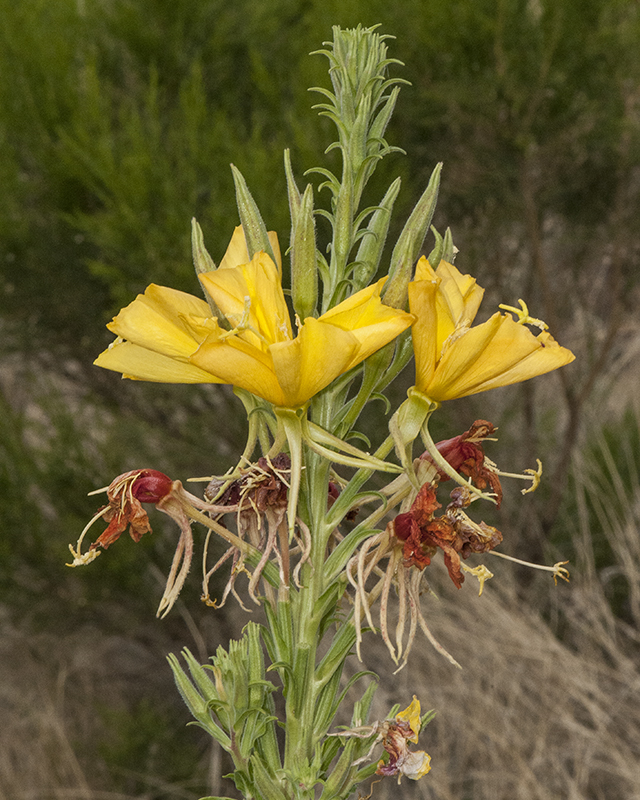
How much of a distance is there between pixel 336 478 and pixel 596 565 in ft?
10.5

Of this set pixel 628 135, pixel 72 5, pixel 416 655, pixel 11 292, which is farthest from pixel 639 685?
pixel 72 5

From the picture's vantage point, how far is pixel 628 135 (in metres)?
3.06

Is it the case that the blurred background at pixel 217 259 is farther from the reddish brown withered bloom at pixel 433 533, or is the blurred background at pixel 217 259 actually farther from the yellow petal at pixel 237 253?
the reddish brown withered bloom at pixel 433 533

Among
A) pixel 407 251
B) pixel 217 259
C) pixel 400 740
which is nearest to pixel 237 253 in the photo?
pixel 407 251

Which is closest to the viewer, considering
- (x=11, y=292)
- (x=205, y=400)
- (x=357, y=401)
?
(x=357, y=401)

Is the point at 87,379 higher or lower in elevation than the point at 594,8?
lower

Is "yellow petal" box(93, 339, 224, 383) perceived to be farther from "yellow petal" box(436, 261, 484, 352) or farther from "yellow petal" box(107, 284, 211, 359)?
"yellow petal" box(436, 261, 484, 352)

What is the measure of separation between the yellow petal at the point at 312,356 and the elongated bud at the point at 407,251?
94mm

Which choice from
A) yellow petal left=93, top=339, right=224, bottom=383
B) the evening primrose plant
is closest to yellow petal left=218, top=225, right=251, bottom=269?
the evening primrose plant

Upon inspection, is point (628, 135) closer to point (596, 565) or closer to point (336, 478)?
point (596, 565)

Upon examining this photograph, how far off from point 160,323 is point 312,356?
0.13 metres

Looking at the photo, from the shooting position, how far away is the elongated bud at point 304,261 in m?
0.58

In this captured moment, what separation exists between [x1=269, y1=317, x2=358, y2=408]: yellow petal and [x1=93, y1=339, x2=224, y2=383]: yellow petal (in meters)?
0.09

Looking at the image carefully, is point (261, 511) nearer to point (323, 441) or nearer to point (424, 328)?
point (323, 441)
